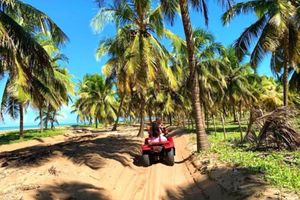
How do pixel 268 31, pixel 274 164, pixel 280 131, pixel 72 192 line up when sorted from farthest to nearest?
pixel 268 31 → pixel 280 131 → pixel 274 164 → pixel 72 192

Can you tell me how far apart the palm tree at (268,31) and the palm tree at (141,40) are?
4.43m

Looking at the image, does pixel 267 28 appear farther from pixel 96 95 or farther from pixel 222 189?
pixel 96 95

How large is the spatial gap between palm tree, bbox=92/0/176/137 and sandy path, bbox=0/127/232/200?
7.48m

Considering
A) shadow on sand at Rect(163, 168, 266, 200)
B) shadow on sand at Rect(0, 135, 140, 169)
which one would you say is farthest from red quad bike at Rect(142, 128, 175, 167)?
shadow on sand at Rect(163, 168, 266, 200)

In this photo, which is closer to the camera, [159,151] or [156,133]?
[159,151]

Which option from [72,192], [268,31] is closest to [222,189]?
[72,192]

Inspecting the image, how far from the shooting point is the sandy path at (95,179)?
372 inches

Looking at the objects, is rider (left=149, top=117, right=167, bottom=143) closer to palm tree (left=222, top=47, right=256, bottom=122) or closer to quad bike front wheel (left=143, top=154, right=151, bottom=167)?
quad bike front wheel (left=143, top=154, right=151, bottom=167)

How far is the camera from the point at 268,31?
1844 cm

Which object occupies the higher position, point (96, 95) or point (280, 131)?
point (96, 95)

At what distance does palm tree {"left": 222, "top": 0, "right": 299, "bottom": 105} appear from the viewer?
18047 mm

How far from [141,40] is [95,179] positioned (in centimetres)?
1242

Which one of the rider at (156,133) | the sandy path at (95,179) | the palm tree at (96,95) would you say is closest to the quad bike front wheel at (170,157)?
the sandy path at (95,179)

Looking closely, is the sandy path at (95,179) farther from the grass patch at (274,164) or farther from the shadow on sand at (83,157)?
the grass patch at (274,164)
